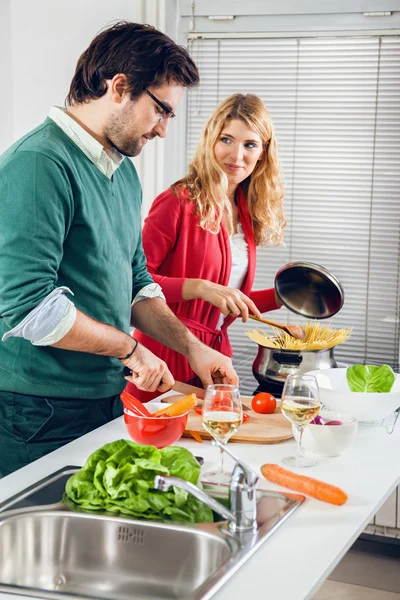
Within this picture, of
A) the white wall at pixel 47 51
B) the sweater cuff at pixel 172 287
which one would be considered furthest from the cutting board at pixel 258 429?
the white wall at pixel 47 51

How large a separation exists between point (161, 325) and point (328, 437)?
0.69 metres

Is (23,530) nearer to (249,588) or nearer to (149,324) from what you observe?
(249,588)

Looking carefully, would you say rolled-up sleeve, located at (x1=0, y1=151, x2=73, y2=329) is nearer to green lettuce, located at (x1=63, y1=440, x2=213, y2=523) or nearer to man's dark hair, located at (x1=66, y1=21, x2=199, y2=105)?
man's dark hair, located at (x1=66, y1=21, x2=199, y2=105)

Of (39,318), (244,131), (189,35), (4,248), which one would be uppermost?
(189,35)

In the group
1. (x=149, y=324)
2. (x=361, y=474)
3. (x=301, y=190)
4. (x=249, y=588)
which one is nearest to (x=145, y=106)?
(x=149, y=324)

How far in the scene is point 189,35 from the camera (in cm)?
347

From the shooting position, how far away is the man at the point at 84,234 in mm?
1665

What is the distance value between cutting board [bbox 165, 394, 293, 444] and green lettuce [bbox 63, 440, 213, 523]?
0.37 m

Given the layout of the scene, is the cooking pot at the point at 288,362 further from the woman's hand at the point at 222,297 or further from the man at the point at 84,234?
the man at the point at 84,234

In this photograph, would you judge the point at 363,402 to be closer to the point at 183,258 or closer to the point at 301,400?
the point at 301,400

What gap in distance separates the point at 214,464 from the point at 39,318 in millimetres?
467

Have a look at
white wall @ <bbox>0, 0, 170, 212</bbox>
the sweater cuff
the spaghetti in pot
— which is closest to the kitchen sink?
the spaghetti in pot

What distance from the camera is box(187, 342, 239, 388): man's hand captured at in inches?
80.5

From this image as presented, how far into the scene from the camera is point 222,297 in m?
2.38
